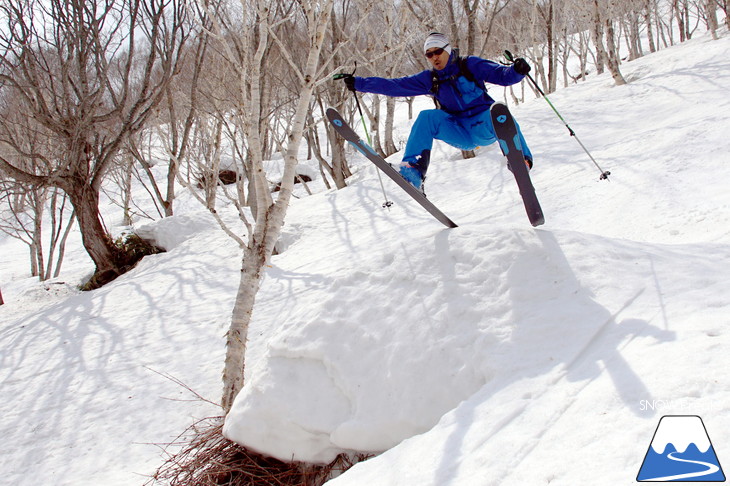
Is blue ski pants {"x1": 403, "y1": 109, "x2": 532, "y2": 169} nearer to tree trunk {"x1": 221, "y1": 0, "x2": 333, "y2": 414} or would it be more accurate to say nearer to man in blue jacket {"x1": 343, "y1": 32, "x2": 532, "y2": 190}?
man in blue jacket {"x1": 343, "y1": 32, "x2": 532, "y2": 190}

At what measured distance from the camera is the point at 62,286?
7.90 meters

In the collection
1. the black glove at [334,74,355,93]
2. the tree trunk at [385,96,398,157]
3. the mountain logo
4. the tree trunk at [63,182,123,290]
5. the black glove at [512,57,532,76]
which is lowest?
the mountain logo

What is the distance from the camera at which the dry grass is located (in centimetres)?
245

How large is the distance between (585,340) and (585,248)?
0.76 metres

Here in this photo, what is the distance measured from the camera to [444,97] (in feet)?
12.5

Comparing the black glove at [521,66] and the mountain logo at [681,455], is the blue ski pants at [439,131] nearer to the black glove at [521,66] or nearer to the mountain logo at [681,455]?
the black glove at [521,66]

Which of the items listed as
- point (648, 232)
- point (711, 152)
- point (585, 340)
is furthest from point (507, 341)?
point (711, 152)

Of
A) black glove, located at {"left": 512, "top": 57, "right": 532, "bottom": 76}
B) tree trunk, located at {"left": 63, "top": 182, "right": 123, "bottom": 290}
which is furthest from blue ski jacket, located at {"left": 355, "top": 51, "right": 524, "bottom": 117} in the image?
tree trunk, located at {"left": 63, "top": 182, "right": 123, "bottom": 290}

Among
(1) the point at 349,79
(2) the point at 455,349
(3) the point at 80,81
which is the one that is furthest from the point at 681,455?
(3) the point at 80,81

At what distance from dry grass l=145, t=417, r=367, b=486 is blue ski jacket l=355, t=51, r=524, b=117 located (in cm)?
274

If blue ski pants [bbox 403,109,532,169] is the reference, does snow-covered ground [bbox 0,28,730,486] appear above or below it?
below

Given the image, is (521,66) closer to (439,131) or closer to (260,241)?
(439,131)

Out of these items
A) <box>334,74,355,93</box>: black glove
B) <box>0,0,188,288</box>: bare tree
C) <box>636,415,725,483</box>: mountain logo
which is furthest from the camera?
<box>0,0,188,288</box>: bare tree

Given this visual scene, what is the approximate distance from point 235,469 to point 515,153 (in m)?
2.68
